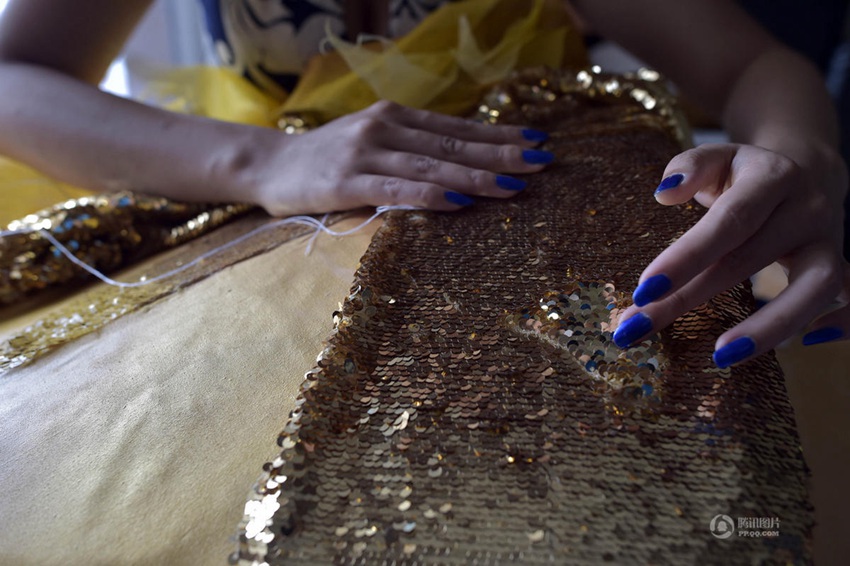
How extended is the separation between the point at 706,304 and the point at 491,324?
0.17 m

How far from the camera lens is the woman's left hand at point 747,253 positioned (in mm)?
455

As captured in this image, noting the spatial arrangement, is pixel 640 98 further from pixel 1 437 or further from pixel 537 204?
pixel 1 437

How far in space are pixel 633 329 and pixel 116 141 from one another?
641mm

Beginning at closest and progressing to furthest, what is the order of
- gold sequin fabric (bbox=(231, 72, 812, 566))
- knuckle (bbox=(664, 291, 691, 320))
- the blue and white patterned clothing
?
gold sequin fabric (bbox=(231, 72, 812, 566)) < knuckle (bbox=(664, 291, 691, 320)) < the blue and white patterned clothing

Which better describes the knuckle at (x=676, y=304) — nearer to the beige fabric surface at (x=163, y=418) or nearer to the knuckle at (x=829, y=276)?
the knuckle at (x=829, y=276)

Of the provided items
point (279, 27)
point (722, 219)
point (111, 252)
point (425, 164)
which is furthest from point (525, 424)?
point (279, 27)

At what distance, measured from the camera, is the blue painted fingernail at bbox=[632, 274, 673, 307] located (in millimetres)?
451

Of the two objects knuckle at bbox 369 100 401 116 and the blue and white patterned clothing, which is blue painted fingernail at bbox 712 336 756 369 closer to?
knuckle at bbox 369 100 401 116

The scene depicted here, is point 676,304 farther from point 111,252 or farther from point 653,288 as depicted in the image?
point 111,252

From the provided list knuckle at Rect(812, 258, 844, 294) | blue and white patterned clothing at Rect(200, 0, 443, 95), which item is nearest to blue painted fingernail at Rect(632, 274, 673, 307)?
knuckle at Rect(812, 258, 844, 294)

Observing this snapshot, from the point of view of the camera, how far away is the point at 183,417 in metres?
0.46

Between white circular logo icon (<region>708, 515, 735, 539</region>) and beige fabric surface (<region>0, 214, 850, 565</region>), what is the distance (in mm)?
135

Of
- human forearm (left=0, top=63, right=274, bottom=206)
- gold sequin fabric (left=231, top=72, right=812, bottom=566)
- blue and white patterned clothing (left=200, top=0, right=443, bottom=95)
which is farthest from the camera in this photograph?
blue and white patterned clothing (left=200, top=0, right=443, bottom=95)

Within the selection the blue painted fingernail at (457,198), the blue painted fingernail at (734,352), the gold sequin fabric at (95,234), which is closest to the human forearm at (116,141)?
the gold sequin fabric at (95,234)
